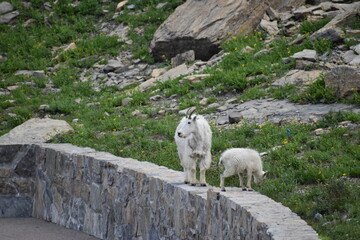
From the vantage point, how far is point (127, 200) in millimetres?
9953

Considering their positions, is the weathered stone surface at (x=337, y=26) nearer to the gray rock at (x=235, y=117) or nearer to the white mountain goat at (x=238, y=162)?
the gray rock at (x=235, y=117)

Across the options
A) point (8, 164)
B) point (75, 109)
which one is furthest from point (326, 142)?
point (75, 109)

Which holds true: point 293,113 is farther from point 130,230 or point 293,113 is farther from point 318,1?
point 318,1

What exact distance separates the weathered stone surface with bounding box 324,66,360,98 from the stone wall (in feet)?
15.8

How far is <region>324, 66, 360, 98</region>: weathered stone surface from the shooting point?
41.7 ft

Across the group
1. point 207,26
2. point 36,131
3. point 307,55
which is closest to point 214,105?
point 307,55

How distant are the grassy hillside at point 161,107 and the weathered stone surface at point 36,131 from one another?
1.36 feet

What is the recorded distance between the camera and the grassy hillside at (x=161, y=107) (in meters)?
9.00

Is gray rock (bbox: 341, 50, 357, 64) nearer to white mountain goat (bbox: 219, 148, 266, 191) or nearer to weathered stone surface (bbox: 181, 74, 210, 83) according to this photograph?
weathered stone surface (bbox: 181, 74, 210, 83)

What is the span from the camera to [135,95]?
1658 cm

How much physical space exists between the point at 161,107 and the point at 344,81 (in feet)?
15.5

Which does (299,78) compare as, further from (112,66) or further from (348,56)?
(112,66)

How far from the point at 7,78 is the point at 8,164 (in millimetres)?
8051

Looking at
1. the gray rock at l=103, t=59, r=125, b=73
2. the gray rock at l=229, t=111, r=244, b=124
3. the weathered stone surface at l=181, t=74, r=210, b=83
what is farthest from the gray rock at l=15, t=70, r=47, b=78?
the gray rock at l=229, t=111, r=244, b=124
